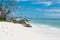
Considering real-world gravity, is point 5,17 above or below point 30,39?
below

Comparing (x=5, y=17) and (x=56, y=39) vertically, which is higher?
(x=56, y=39)

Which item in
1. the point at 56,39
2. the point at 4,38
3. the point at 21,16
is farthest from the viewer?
the point at 21,16

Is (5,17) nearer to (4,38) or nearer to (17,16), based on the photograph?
(17,16)

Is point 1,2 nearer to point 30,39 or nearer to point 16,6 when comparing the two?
point 16,6

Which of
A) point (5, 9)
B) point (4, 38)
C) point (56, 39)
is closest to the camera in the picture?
point (4, 38)

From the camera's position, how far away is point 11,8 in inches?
719

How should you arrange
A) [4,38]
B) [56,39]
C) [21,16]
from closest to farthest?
[4,38] → [56,39] → [21,16]

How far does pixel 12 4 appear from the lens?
18203 mm

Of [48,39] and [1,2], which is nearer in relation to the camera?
[48,39]

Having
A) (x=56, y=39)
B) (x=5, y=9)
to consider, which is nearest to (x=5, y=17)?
(x=5, y=9)

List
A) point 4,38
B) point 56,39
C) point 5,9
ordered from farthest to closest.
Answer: point 5,9 < point 56,39 < point 4,38

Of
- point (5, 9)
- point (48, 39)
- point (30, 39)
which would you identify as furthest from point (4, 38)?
point (5, 9)

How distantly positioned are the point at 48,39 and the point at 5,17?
37.6 feet

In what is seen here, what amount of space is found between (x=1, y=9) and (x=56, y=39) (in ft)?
40.5
